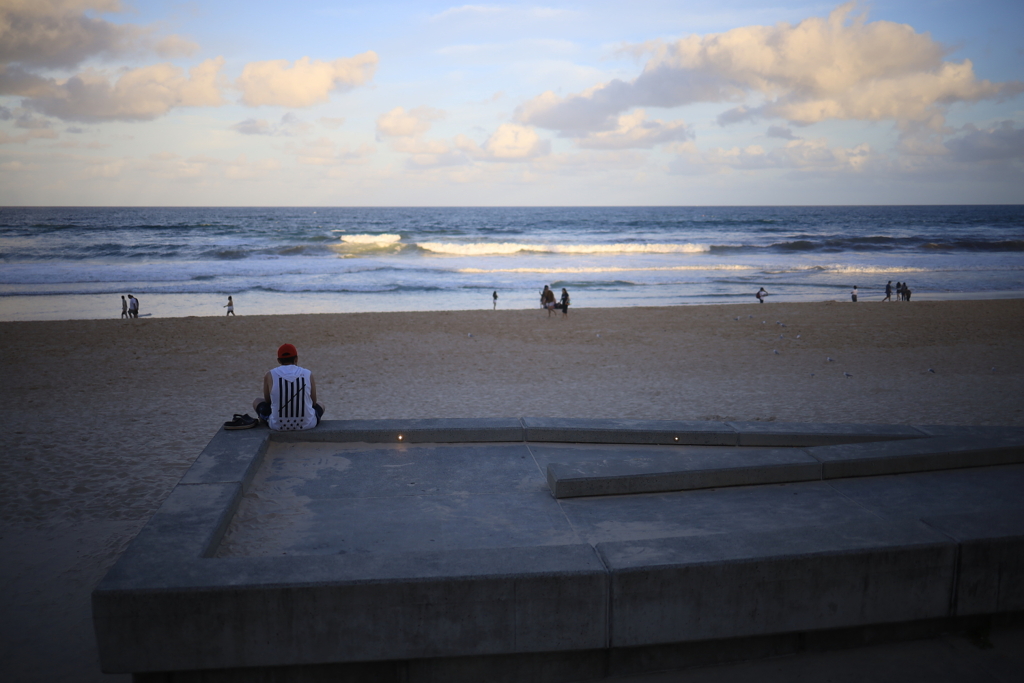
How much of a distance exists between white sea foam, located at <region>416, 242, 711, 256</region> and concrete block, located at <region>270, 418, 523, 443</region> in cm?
4495

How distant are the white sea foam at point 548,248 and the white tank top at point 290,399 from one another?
4508 cm

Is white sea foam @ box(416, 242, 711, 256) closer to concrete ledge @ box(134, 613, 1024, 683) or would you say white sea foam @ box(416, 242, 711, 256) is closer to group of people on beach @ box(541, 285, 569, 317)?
group of people on beach @ box(541, 285, 569, 317)

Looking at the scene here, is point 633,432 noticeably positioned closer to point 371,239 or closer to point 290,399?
point 290,399

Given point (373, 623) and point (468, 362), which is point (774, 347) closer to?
point (468, 362)

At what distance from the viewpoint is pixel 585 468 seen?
205 inches

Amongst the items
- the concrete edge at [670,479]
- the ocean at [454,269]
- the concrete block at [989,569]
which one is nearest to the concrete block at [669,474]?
the concrete edge at [670,479]

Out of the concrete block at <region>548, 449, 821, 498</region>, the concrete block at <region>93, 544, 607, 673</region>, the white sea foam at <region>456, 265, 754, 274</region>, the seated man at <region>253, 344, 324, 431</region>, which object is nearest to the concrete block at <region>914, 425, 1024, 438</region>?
the concrete block at <region>548, 449, 821, 498</region>

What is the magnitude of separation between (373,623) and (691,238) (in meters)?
64.3

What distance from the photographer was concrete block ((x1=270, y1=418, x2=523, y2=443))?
6250mm

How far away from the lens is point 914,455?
5.33 metres

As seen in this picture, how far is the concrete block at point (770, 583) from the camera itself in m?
3.53

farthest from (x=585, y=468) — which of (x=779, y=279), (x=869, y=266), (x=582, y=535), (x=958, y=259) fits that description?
(x=958, y=259)

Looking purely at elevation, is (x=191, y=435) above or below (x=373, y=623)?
below

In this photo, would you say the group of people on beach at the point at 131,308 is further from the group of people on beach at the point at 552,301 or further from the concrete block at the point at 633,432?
the concrete block at the point at 633,432
